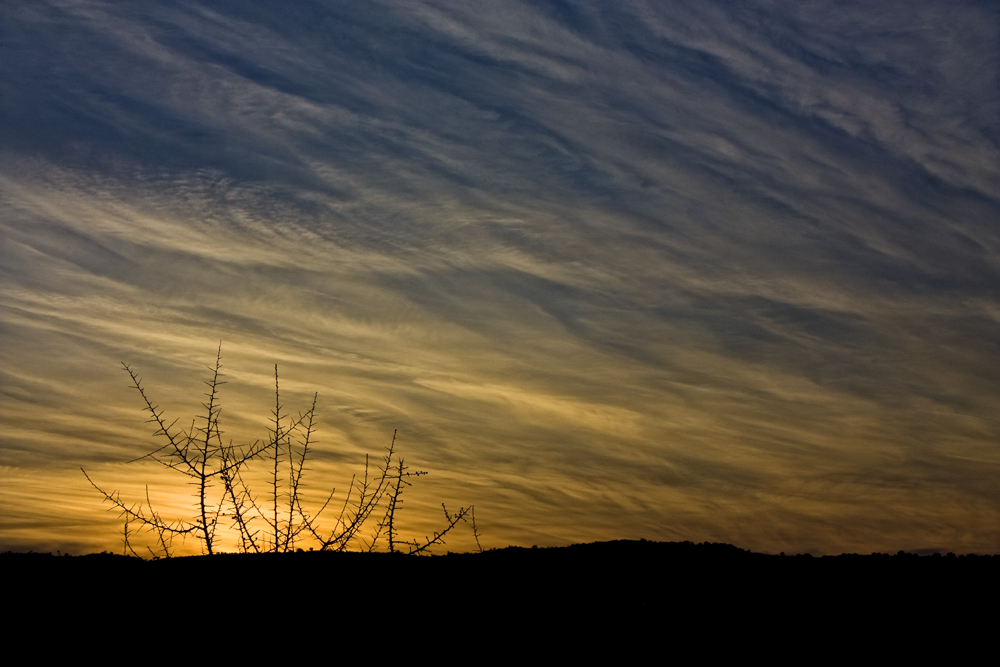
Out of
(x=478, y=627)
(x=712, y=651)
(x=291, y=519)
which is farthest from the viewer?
(x=291, y=519)

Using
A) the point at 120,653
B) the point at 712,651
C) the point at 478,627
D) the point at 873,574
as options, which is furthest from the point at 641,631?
the point at 120,653

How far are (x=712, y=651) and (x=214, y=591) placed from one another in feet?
14.6

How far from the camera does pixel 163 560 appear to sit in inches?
354

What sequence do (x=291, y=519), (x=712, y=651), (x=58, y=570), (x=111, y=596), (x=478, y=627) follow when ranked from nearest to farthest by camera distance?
(x=712, y=651) < (x=478, y=627) < (x=111, y=596) < (x=58, y=570) < (x=291, y=519)

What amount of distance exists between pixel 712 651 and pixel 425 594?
8.56ft

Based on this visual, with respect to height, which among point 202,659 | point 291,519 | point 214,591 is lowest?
point 202,659

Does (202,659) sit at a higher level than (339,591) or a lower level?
lower

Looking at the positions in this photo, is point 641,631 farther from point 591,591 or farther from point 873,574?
point 873,574

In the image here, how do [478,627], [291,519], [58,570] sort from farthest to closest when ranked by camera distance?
[291,519] → [58,570] → [478,627]

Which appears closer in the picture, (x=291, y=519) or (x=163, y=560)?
(x=163, y=560)

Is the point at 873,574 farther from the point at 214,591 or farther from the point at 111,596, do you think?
the point at 111,596

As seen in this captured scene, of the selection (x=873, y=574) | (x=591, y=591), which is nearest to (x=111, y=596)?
(x=591, y=591)

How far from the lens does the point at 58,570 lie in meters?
8.62

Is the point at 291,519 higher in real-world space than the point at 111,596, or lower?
higher
